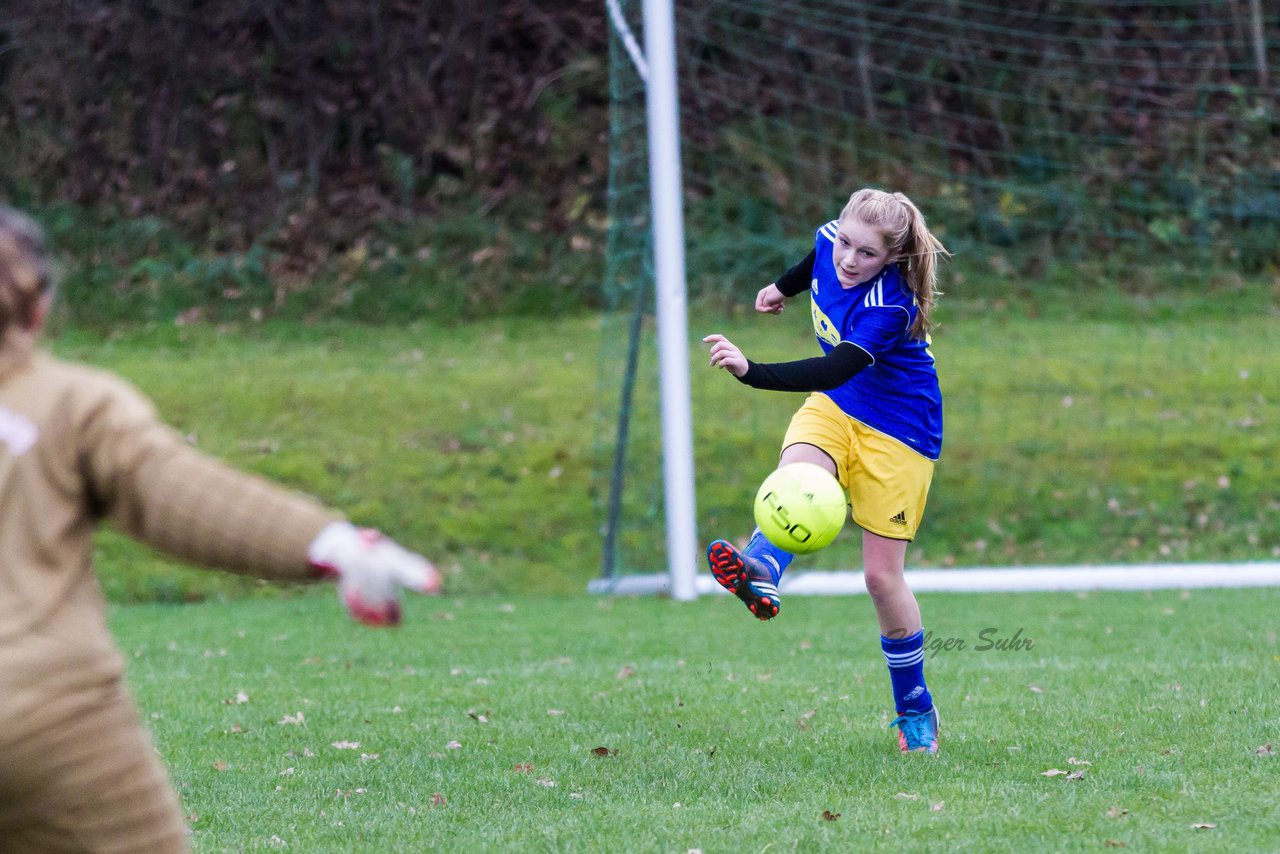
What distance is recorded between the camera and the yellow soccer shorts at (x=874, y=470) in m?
4.97

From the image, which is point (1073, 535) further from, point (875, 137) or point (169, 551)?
point (169, 551)

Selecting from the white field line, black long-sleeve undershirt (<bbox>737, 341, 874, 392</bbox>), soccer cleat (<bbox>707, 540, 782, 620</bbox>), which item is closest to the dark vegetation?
the white field line

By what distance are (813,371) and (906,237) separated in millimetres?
602

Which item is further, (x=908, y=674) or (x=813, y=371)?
(x=908, y=674)

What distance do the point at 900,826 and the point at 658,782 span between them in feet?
3.05

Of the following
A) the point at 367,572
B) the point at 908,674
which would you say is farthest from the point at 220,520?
the point at 908,674

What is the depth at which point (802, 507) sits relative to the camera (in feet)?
15.6

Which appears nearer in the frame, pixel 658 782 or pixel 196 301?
pixel 658 782

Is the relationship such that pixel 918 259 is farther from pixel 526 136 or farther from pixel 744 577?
pixel 526 136

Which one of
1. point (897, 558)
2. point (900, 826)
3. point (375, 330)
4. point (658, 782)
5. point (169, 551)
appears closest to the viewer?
point (169, 551)

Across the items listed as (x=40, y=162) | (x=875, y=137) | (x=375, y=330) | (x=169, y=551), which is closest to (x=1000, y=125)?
(x=875, y=137)

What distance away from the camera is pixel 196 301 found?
55.3 ft

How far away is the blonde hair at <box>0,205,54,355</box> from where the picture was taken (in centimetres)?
219

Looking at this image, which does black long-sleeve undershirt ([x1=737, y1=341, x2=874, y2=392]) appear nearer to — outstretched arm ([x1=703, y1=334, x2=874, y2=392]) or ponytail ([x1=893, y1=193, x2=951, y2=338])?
outstretched arm ([x1=703, y1=334, x2=874, y2=392])
